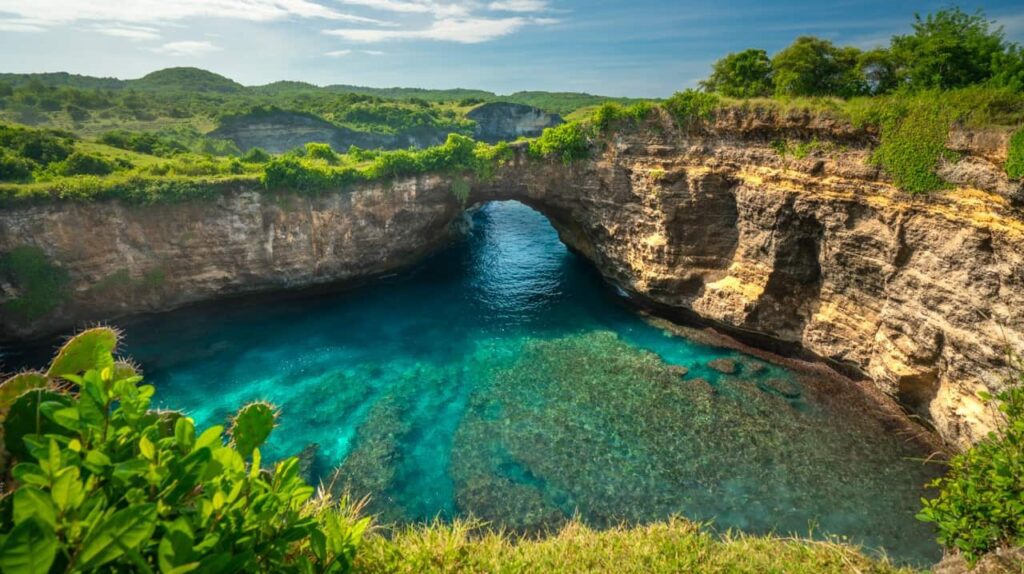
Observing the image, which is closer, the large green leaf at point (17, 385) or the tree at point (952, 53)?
the large green leaf at point (17, 385)

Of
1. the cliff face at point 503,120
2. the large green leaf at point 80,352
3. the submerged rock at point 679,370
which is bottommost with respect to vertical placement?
the submerged rock at point 679,370

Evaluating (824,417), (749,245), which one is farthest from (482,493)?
(749,245)

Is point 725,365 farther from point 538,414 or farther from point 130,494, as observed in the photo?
point 130,494

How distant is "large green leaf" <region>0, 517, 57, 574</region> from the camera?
225 cm

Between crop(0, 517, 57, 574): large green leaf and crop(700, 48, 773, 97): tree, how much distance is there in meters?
26.4

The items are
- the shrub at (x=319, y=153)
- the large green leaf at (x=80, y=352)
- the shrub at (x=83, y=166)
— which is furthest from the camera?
the shrub at (x=319, y=153)

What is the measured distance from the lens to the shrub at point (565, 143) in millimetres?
26312

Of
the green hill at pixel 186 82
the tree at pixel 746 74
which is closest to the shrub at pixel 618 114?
the tree at pixel 746 74

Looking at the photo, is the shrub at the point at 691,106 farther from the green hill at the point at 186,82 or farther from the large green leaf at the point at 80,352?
the green hill at the point at 186,82

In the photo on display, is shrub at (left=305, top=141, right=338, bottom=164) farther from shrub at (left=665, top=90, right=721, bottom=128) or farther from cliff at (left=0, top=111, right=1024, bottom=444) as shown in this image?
shrub at (left=665, top=90, right=721, bottom=128)

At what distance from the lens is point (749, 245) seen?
2136 cm

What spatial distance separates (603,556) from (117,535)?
653 centimetres

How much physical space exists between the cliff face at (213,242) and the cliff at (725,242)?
82mm

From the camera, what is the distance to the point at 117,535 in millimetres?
2572
